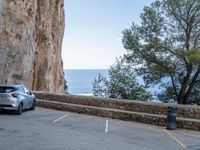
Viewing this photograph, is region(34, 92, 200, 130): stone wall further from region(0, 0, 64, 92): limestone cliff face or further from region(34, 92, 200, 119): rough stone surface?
region(0, 0, 64, 92): limestone cliff face

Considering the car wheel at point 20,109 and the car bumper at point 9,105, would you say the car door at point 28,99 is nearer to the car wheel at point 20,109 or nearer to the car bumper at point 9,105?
the car wheel at point 20,109

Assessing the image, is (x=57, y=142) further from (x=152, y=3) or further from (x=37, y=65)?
(x=37, y=65)

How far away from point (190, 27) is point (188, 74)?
4540 millimetres

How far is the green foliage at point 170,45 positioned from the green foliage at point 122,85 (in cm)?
143

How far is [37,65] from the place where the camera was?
4762 centimetres

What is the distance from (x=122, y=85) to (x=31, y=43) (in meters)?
10.5

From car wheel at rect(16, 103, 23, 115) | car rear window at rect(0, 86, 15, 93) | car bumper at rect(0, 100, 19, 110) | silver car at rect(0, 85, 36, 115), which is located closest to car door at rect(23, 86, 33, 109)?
silver car at rect(0, 85, 36, 115)

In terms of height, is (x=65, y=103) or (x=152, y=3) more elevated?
(x=152, y=3)

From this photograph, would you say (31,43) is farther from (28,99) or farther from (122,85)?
(28,99)

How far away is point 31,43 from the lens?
42469 millimetres

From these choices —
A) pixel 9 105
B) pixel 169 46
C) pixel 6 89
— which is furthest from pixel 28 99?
pixel 169 46

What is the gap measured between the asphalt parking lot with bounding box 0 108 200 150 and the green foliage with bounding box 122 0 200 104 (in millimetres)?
19345

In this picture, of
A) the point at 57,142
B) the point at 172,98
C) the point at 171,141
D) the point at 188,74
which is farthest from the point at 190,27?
the point at 57,142

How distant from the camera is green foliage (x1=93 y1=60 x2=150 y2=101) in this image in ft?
137
